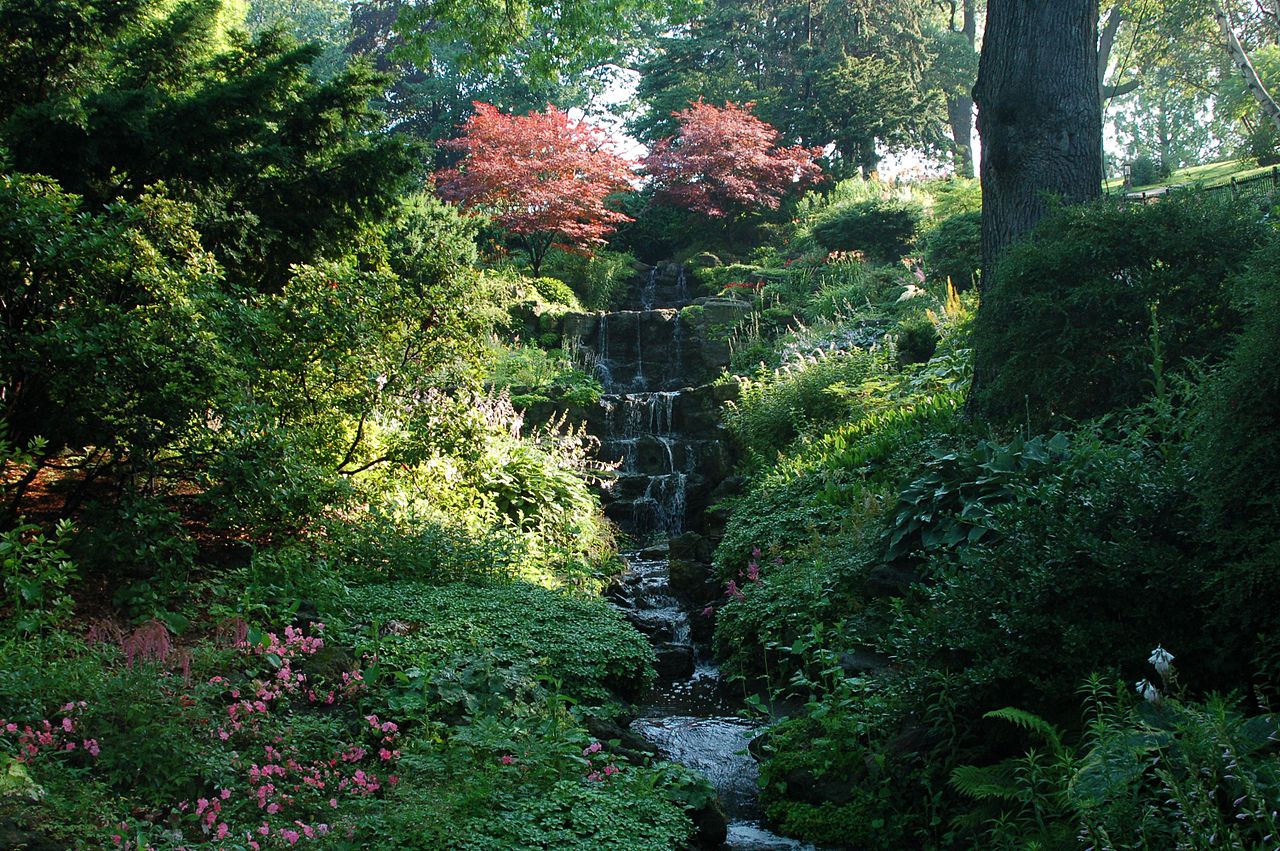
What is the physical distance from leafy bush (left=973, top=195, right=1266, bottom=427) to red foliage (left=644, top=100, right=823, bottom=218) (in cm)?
1448

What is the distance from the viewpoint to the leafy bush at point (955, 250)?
13984 mm

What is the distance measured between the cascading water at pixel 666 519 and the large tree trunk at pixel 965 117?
47.3 feet

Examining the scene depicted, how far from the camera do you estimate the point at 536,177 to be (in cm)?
1803

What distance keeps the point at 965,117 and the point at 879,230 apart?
55.8 ft

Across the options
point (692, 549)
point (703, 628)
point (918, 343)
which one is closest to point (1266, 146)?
point (918, 343)

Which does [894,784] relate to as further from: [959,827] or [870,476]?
[870,476]

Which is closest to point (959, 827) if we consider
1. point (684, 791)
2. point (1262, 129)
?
point (684, 791)

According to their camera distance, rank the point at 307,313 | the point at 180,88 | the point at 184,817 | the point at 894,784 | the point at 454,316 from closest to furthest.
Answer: the point at 184,817 < the point at 894,784 < the point at 307,313 < the point at 454,316 < the point at 180,88

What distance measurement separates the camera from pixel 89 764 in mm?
3271

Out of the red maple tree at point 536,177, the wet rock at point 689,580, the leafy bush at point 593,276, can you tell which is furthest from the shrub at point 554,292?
the wet rock at point 689,580

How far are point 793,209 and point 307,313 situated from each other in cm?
1731

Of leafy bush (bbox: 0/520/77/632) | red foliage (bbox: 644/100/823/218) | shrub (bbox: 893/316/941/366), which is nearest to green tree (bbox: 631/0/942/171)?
red foliage (bbox: 644/100/823/218)

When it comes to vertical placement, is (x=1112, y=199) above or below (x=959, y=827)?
above

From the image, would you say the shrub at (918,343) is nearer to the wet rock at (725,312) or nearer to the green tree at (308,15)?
the wet rock at (725,312)
